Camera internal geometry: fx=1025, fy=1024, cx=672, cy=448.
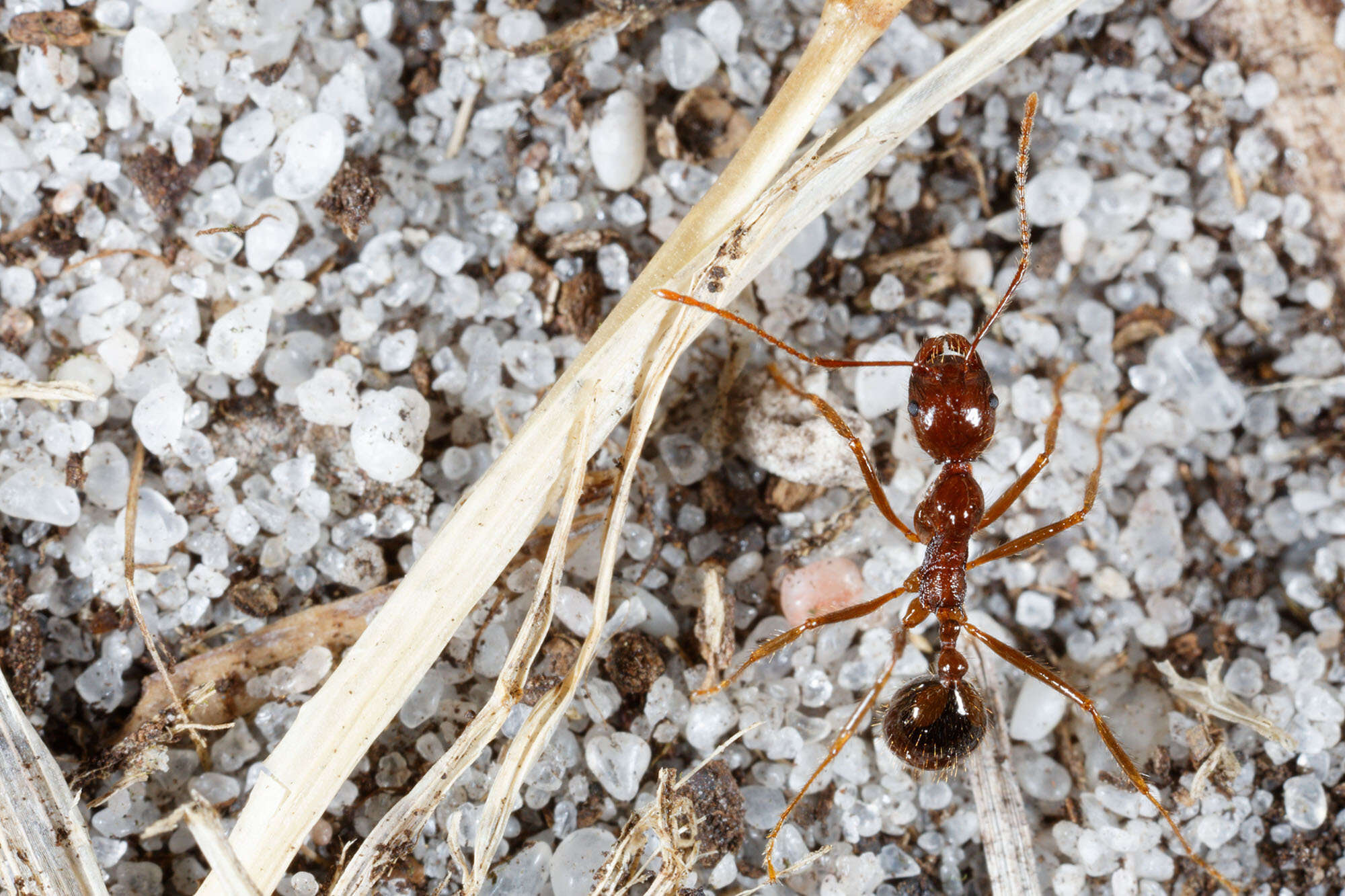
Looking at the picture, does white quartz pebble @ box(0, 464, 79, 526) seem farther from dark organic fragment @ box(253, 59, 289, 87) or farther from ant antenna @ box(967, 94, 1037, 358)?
ant antenna @ box(967, 94, 1037, 358)

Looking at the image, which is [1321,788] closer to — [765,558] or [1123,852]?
[1123,852]

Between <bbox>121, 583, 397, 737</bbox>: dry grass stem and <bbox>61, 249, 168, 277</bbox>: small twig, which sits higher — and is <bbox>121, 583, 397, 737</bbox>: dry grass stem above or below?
below

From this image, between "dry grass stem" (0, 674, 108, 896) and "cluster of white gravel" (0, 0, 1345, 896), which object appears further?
"cluster of white gravel" (0, 0, 1345, 896)

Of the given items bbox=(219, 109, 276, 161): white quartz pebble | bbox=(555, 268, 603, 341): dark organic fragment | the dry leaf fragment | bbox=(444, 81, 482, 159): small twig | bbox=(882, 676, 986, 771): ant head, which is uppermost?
bbox=(219, 109, 276, 161): white quartz pebble

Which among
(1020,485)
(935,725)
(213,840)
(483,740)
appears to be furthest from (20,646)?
(1020,485)

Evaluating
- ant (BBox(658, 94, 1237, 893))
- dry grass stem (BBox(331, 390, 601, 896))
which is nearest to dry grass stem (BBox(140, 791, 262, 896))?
dry grass stem (BBox(331, 390, 601, 896))

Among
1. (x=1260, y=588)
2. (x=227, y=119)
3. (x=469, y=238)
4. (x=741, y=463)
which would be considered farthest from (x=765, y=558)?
(x=227, y=119)

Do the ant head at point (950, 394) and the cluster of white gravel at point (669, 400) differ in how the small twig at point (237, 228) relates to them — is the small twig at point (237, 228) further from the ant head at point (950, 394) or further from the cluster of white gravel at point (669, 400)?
the ant head at point (950, 394)

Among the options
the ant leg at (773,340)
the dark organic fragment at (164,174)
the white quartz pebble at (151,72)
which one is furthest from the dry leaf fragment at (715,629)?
the white quartz pebble at (151,72)
